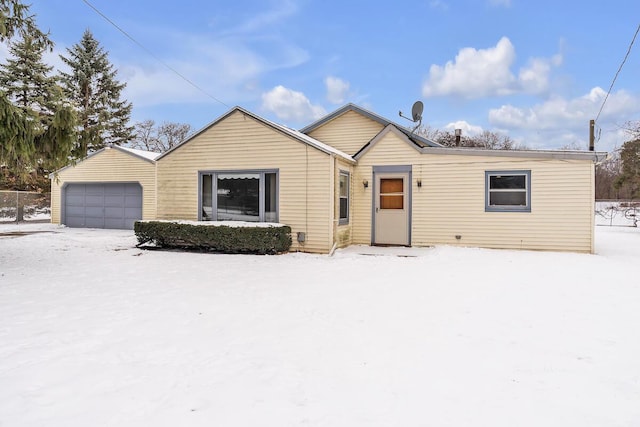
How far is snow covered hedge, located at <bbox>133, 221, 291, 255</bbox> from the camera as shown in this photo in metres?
9.80

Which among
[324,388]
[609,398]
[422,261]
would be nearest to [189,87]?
[422,261]

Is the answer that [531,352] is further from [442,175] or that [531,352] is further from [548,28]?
[548,28]

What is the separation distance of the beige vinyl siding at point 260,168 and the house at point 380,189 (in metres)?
0.03

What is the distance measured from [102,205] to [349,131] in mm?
12881

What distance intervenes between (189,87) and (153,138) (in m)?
23.4

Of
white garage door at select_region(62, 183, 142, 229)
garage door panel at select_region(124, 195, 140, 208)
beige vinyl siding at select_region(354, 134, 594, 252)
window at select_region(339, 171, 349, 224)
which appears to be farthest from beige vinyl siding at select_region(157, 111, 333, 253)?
white garage door at select_region(62, 183, 142, 229)

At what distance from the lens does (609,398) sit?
268 cm

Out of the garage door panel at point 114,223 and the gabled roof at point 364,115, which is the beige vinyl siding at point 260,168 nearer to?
the gabled roof at point 364,115

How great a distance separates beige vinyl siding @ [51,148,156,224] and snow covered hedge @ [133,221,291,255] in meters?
6.58

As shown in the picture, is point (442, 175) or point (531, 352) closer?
point (531, 352)

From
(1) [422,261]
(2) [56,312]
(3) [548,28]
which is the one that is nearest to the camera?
(2) [56,312]

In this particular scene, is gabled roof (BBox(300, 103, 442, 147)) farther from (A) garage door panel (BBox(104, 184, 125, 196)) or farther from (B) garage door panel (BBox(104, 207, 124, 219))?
(B) garage door panel (BBox(104, 207, 124, 219))

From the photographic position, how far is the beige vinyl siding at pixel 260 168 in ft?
33.1

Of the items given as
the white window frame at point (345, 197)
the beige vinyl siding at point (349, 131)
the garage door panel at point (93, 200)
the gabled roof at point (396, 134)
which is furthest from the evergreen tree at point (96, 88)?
the gabled roof at point (396, 134)
